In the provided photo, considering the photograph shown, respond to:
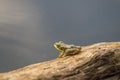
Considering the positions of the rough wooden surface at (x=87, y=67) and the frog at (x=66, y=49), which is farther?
the frog at (x=66, y=49)

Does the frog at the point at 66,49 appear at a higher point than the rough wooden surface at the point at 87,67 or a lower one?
higher

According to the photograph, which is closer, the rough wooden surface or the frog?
the rough wooden surface

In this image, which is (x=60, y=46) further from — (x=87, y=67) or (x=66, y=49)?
(x=87, y=67)

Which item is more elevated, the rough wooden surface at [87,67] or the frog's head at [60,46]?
the frog's head at [60,46]

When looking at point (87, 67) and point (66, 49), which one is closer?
point (87, 67)

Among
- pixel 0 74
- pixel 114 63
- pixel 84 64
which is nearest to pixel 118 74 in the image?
pixel 114 63

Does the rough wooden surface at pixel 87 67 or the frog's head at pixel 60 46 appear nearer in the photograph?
the rough wooden surface at pixel 87 67

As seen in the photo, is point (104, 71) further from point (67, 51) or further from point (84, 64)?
point (67, 51)

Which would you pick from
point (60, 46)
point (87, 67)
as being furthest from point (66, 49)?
point (87, 67)
